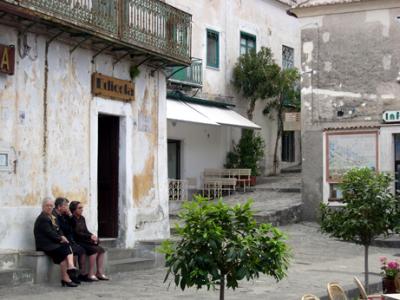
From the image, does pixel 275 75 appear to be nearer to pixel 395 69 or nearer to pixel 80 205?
pixel 395 69

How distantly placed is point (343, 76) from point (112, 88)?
10.4 metres

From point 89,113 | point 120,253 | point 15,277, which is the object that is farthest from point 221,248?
point 120,253

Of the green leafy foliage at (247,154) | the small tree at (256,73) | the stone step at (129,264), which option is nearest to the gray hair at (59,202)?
the stone step at (129,264)

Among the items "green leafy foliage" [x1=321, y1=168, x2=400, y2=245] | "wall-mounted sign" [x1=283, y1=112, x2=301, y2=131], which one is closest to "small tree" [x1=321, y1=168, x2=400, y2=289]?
"green leafy foliage" [x1=321, y1=168, x2=400, y2=245]

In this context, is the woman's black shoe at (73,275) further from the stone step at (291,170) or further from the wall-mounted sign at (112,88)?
the stone step at (291,170)

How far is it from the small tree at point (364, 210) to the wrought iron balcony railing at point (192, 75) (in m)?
13.6

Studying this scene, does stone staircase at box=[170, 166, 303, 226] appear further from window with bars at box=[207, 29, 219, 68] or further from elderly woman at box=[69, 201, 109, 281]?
elderly woman at box=[69, 201, 109, 281]

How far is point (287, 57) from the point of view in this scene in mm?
31891

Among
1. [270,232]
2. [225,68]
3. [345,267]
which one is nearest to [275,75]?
[225,68]

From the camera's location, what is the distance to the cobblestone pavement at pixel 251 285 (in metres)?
11.0

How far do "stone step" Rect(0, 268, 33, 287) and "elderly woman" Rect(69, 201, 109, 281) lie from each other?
47.5 inches

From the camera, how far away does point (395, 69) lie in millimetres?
22234

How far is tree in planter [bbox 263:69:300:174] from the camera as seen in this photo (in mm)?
28125

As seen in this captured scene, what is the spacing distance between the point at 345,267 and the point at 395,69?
8857mm
